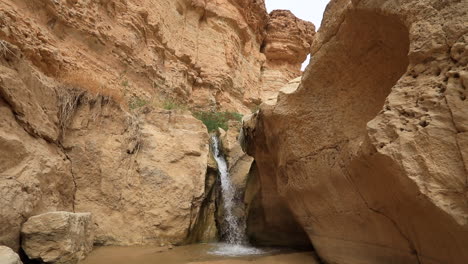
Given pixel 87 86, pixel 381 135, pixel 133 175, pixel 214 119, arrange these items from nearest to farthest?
pixel 381 135, pixel 133 175, pixel 87 86, pixel 214 119

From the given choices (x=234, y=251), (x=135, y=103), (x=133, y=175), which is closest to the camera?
(x=234, y=251)

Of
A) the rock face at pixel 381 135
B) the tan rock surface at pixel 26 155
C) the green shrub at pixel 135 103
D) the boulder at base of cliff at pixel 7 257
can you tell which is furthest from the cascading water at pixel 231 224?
the boulder at base of cliff at pixel 7 257

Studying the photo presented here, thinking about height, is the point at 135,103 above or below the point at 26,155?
above

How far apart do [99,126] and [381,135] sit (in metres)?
5.11

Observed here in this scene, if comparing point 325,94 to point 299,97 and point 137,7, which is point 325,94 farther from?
point 137,7

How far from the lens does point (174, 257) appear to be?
4.85m

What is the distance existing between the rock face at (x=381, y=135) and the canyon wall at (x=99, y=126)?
7.87 ft

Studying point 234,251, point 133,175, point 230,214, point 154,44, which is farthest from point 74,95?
point 154,44

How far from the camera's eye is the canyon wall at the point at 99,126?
4.36m

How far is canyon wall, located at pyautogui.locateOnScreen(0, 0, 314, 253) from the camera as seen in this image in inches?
171

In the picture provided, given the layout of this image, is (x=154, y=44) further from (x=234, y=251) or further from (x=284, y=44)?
(x=284, y=44)

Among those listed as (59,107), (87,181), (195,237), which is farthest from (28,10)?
(195,237)

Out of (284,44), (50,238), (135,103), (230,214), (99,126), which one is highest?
(284,44)

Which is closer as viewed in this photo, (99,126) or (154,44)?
(99,126)
